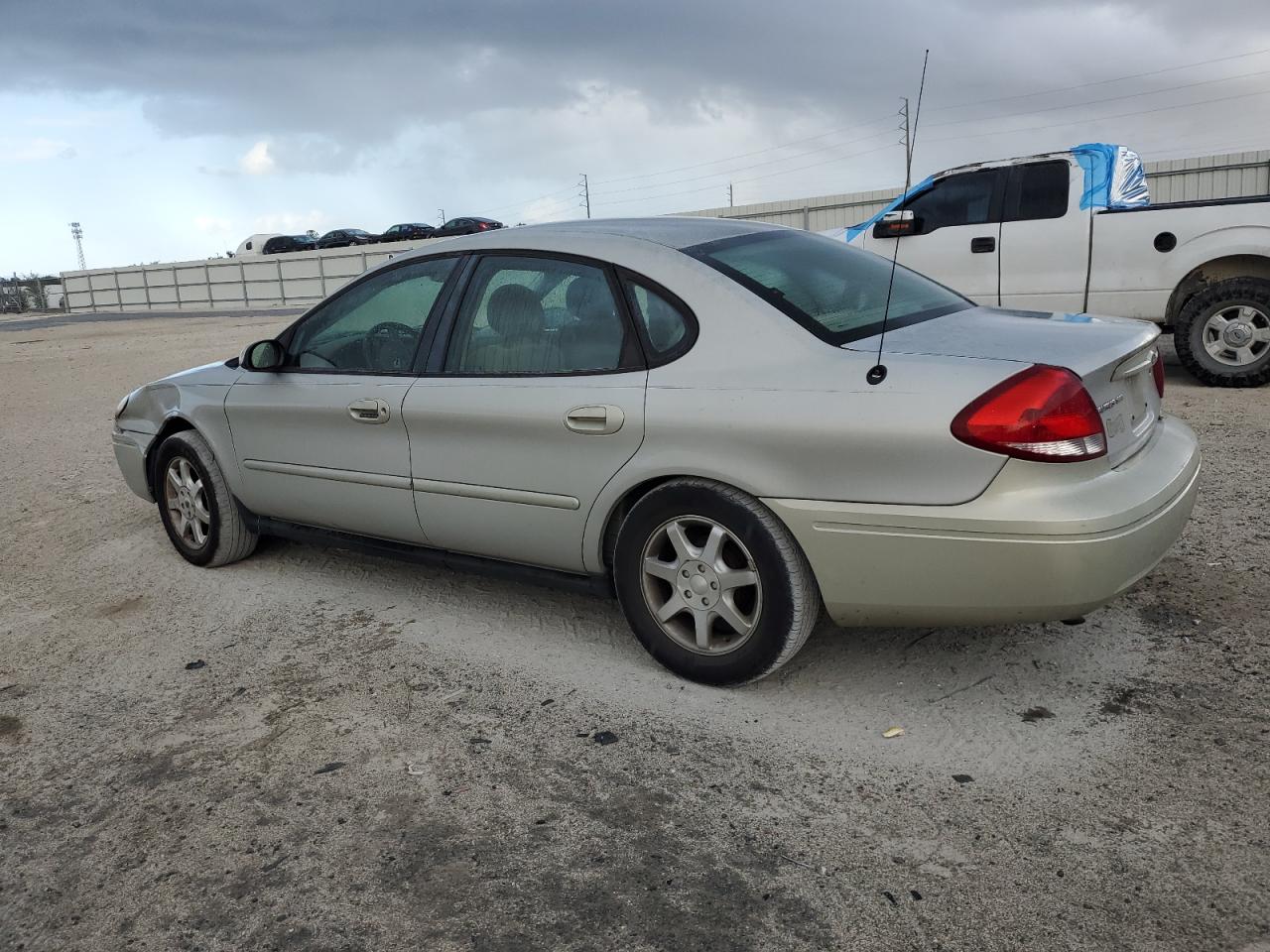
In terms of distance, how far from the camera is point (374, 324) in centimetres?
461

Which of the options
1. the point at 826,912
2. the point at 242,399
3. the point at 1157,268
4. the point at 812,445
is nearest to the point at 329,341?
the point at 242,399

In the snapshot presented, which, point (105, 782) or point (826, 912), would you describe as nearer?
point (826, 912)

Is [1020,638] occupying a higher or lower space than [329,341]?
lower

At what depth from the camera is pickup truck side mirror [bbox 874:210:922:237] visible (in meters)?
8.46

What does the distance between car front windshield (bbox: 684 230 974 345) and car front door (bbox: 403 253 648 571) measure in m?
0.47

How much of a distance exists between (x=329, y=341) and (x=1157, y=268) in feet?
22.1

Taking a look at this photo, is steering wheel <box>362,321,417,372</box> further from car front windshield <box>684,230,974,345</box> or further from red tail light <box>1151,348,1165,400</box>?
red tail light <box>1151,348,1165,400</box>

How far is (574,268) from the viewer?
156 inches

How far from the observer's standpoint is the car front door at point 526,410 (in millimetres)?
3740

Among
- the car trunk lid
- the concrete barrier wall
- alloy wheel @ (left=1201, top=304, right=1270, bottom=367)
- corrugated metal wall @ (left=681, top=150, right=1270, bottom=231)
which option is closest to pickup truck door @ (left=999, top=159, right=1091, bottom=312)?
alloy wheel @ (left=1201, top=304, right=1270, bottom=367)

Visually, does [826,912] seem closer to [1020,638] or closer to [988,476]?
[988,476]

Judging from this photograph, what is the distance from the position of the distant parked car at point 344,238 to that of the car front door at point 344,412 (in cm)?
5151

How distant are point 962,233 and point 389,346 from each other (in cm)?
661

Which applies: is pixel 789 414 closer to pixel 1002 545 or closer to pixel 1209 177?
pixel 1002 545
